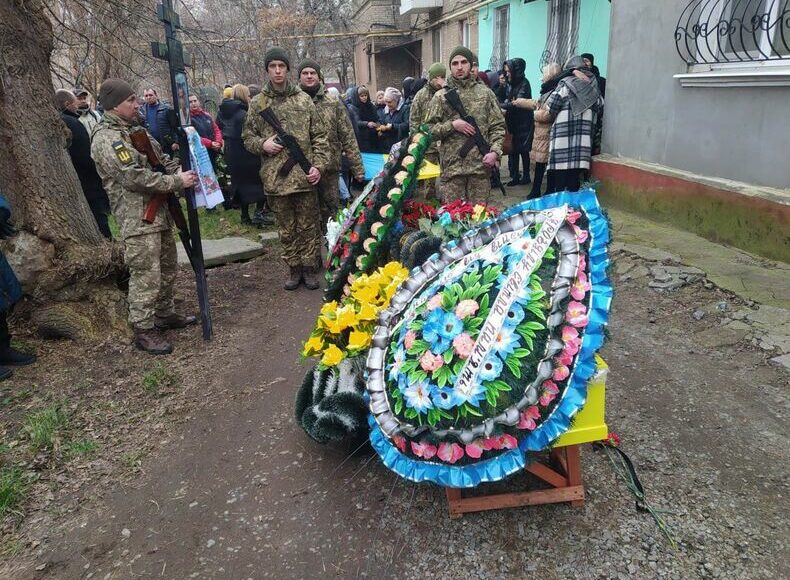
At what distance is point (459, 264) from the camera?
7.54ft

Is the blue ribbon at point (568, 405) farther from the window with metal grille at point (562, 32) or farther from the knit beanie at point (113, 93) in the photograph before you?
the window with metal grille at point (562, 32)

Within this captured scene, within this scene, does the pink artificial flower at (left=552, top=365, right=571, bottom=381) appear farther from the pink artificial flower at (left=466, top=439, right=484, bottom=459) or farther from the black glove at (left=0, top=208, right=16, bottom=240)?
the black glove at (left=0, top=208, right=16, bottom=240)

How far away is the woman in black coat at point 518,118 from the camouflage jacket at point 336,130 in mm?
3409

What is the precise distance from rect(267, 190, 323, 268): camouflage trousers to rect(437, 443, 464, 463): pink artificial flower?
363cm

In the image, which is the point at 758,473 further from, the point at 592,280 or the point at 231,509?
the point at 231,509

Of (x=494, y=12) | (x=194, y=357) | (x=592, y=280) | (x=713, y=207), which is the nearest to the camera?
(x=592, y=280)

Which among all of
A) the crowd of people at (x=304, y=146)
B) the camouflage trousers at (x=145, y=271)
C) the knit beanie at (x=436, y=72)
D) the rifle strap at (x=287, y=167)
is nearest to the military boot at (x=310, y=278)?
the crowd of people at (x=304, y=146)

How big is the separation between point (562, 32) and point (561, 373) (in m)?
9.69

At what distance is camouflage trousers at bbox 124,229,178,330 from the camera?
406 centimetres

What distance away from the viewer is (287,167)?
508 centimetres

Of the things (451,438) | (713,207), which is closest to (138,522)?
(451,438)

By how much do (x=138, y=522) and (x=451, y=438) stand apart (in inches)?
58.8

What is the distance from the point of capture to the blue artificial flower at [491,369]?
194 cm

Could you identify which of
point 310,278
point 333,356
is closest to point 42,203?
point 310,278
